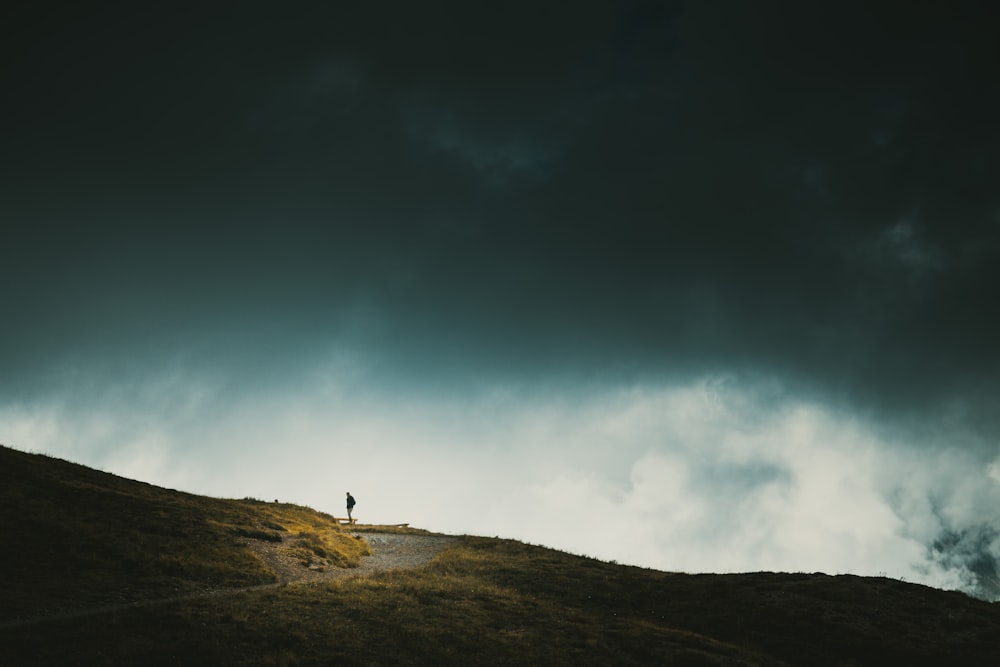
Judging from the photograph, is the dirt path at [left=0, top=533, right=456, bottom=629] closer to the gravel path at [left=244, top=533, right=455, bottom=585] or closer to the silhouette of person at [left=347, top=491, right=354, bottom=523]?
the gravel path at [left=244, top=533, right=455, bottom=585]

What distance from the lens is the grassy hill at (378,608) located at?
22.0 metres

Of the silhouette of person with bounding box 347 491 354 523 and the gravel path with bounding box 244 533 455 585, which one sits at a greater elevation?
the silhouette of person with bounding box 347 491 354 523

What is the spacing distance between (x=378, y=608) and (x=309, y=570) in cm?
1097

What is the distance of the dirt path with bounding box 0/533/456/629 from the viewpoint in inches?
930

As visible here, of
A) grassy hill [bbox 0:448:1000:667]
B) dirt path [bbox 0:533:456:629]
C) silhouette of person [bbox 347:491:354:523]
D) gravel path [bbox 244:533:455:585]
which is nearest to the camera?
grassy hill [bbox 0:448:1000:667]

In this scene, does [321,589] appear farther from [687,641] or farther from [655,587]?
[655,587]

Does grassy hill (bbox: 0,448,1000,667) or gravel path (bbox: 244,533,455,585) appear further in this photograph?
gravel path (bbox: 244,533,455,585)

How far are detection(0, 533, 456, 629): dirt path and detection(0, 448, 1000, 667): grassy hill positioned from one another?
244 millimetres

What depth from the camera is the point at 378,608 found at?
91.7ft

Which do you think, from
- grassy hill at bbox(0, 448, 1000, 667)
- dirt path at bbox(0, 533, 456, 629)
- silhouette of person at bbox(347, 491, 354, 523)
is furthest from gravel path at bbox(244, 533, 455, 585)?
silhouette of person at bbox(347, 491, 354, 523)

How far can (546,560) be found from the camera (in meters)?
45.8

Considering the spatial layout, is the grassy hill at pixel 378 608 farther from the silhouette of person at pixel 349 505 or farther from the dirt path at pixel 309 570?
the silhouette of person at pixel 349 505

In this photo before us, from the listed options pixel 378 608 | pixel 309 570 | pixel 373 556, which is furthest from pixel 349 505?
pixel 378 608

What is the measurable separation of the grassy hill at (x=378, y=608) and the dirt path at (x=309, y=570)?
9.6 inches
